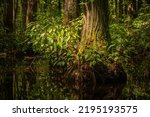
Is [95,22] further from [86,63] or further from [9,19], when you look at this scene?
[9,19]

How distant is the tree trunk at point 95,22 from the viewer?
9891 millimetres

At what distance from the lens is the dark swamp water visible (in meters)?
8.04

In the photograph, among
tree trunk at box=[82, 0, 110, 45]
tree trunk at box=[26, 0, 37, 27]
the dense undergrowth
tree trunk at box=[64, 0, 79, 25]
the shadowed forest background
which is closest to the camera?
the shadowed forest background

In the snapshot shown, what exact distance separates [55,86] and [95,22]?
5.84 ft

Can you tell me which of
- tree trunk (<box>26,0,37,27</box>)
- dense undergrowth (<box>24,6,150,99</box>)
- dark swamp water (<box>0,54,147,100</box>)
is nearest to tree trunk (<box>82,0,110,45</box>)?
dense undergrowth (<box>24,6,150,99</box>)

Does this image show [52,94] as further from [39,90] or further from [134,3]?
[134,3]

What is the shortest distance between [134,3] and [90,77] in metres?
9.39

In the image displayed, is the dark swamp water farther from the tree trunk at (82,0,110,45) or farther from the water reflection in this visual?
the tree trunk at (82,0,110,45)

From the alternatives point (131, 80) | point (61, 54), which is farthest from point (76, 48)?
point (131, 80)

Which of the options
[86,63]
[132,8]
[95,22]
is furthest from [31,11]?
[86,63]

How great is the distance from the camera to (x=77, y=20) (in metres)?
11.4

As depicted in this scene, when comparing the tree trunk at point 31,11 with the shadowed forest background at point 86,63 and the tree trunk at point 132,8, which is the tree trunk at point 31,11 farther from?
the shadowed forest background at point 86,63

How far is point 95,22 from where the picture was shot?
392 inches

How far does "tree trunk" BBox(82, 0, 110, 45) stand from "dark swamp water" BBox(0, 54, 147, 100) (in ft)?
3.01
